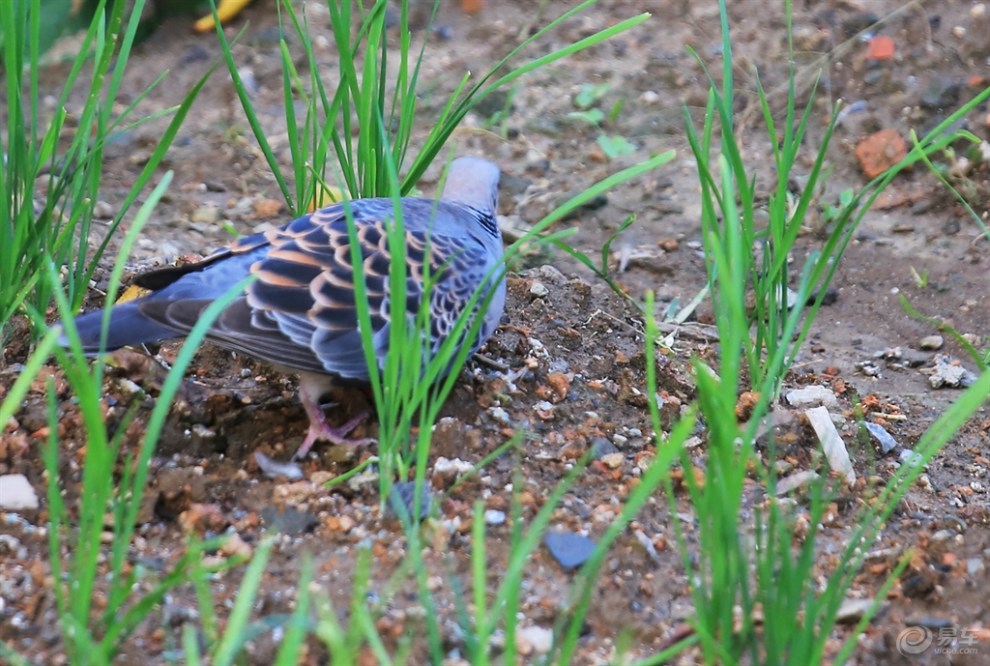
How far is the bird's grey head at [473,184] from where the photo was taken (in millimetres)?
3324

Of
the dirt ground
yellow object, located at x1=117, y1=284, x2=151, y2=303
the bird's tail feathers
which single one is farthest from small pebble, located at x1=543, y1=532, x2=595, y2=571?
yellow object, located at x1=117, y1=284, x2=151, y2=303

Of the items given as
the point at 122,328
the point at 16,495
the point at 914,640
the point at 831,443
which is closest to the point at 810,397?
the point at 831,443

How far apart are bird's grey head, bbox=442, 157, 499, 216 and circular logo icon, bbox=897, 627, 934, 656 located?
63.9 inches

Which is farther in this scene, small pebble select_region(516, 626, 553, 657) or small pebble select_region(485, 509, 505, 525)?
small pebble select_region(485, 509, 505, 525)

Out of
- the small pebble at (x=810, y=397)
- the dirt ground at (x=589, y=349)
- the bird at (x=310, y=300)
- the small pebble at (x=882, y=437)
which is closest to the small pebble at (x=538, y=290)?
the dirt ground at (x=589, y=349)

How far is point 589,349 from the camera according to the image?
10.6 ft

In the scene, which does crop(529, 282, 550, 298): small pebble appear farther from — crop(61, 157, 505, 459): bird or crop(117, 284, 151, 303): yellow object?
crop(117, 284, 151, 303): yellow object

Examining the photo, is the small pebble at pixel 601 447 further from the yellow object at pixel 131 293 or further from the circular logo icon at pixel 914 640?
the yellow object at pixel 131 293

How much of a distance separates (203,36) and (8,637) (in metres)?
4.15

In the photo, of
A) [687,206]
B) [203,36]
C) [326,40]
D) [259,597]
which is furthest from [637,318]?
[203,36]

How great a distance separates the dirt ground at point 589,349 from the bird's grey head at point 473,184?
29cm

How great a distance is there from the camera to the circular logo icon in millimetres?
2145

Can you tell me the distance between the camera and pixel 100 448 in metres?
1.70

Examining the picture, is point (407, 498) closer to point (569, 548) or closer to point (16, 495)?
point (569, 548)
